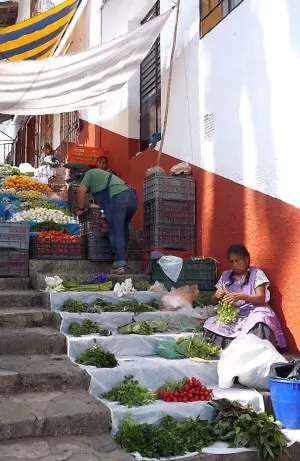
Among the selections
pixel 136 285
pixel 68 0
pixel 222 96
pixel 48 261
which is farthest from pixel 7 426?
pixel 68 0

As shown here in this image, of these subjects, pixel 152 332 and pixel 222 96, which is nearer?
pixel 152 332

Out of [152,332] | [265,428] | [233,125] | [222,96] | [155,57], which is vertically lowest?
[265,428]

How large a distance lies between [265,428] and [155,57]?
7850 millimetres

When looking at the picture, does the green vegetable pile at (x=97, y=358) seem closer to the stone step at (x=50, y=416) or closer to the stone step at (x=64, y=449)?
the stone step at (x=50, y=416)

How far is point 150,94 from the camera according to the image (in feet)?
33.8

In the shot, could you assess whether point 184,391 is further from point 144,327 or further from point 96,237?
point 96,237

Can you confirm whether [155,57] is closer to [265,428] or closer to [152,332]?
[152,332]

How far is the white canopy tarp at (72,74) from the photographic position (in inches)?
334

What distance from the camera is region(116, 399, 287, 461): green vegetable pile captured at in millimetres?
3668

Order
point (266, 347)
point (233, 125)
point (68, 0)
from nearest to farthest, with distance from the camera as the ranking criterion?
point (266, 347)
point (233, 125)
point (68, 0)

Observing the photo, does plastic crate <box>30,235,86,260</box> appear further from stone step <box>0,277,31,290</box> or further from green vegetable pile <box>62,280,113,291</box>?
green vegetable pile <box>62,280,113,291</box>

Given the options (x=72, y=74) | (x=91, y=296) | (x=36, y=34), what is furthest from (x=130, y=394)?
(x=36, y=34)

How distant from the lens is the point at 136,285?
6820 millimetres

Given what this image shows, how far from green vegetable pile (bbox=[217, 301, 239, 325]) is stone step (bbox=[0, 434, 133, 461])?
1.90 meters
